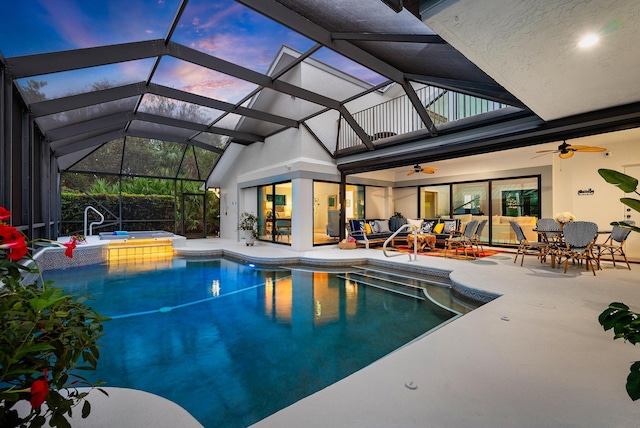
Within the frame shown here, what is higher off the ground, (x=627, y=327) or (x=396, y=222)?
(x=396, y=222)

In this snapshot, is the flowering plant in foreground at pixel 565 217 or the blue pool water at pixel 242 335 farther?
the flowering plant in foreground at pixel 565 217

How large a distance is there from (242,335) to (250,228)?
8077 mm

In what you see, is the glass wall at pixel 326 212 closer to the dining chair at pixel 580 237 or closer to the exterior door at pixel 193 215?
the dining chair at pixel 580 237

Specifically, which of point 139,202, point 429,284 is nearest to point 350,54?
point 429,284

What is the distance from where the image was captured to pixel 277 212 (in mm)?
11625

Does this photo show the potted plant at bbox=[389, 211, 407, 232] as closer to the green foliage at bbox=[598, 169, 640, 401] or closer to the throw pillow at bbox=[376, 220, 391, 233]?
the throw pillow at bbox=[376, 220, 391, 233]

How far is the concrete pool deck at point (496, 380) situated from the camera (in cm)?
182

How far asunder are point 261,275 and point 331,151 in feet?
17.0

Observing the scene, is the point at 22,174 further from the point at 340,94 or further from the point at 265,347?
the point at 340,94

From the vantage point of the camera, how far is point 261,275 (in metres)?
7.26

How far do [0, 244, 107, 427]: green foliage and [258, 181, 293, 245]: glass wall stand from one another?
9.84 m

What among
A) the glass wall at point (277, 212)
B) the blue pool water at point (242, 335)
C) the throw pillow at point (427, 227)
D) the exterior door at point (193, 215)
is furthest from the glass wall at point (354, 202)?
the exterior door at point (193, 215)

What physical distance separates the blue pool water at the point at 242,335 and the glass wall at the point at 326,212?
4.22 m

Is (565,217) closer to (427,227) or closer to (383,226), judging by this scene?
(427,227)
